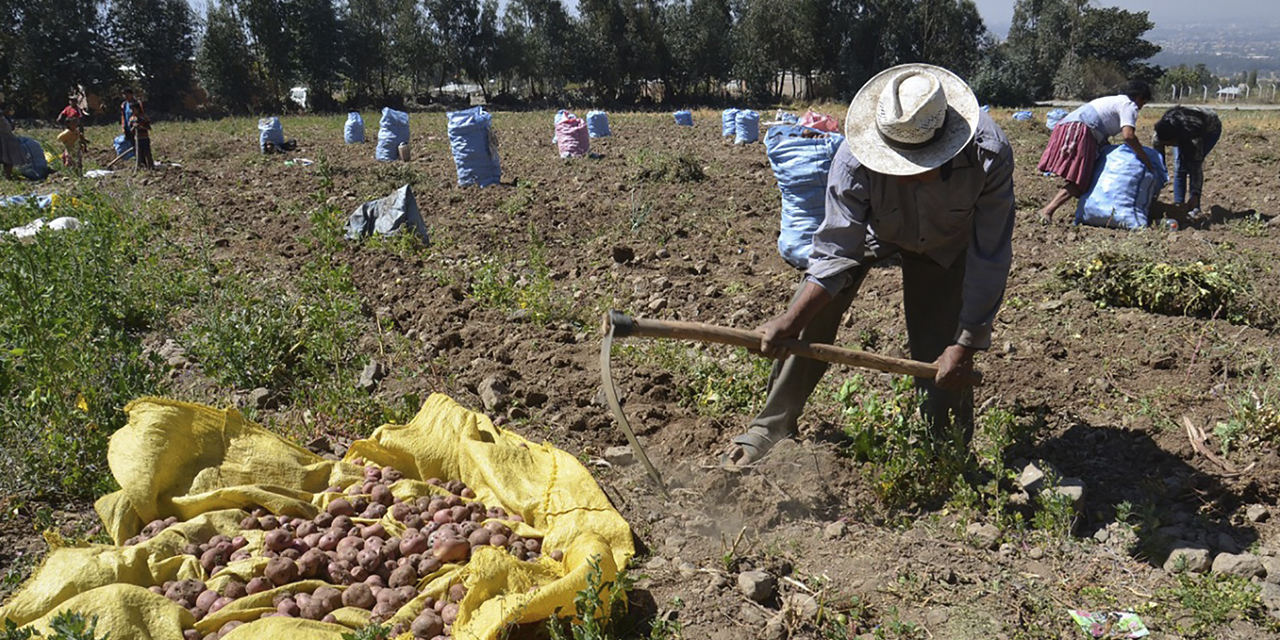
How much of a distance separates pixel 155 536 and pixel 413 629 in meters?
0.92

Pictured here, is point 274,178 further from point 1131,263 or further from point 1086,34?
point 1086,34

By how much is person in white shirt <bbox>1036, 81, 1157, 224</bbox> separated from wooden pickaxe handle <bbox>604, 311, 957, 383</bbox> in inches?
173

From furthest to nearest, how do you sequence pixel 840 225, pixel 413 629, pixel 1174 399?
pixel 1174 399 → pixel 840 225 → pixel 413 629

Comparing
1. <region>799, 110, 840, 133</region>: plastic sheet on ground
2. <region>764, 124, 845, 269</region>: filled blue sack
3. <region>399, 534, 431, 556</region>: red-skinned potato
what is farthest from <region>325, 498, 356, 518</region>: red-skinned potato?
<region>799, 110, 840, 133</region>: plastic sheet on ground

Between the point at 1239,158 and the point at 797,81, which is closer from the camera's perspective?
the point at 1239,158

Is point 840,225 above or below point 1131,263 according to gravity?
above

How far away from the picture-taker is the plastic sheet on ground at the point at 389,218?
6.60 meters

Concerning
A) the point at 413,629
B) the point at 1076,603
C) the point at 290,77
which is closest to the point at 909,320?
the point at 1076,603

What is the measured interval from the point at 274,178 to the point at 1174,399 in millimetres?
9671

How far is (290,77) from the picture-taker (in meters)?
33.9

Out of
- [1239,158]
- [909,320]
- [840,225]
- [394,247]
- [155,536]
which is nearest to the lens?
[155,536]

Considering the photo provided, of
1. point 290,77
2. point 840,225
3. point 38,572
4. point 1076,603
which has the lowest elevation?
point 1076,603

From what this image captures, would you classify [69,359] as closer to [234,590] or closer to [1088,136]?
[234,590]

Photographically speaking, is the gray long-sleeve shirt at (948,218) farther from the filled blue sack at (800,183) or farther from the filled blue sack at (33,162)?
the filled blue sack at (33,162)
